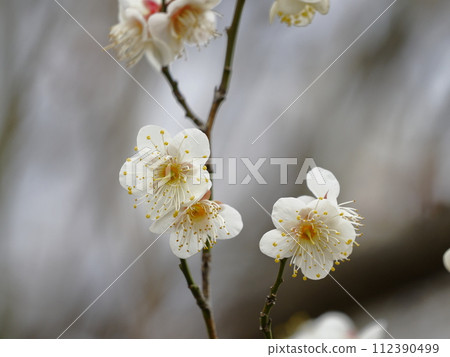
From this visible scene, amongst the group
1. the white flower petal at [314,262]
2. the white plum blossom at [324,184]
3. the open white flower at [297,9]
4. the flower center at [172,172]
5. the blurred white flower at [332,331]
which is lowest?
the blurred white flower at [332,331]

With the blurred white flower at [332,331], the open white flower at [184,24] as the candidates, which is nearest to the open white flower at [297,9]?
the open white flower at [184,24]

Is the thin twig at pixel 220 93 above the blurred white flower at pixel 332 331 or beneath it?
above

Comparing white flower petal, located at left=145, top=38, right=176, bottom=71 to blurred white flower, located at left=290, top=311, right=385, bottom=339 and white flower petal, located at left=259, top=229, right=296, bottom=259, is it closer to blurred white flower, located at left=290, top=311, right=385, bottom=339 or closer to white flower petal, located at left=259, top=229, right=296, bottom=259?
white flower petal, located at left=259, top=229, right=296, bottom=259

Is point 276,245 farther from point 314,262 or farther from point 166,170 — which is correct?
point 166,170

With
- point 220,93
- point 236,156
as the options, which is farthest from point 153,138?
point 236,156

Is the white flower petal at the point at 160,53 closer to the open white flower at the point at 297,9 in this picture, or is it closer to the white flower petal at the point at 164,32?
the white flower petal at the point at 164,32

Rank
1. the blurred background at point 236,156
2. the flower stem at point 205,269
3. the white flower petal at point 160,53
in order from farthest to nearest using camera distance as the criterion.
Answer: the blurred background at point 236,156 < the white flower petal at point 160,53 < the flower stem at point 205,269

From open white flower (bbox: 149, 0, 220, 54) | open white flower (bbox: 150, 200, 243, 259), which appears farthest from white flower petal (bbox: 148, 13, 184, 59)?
open white flower (bbox: 150, 200, 243, 259)

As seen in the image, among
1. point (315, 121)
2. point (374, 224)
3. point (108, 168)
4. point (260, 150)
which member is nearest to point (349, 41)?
point (315, 121)
